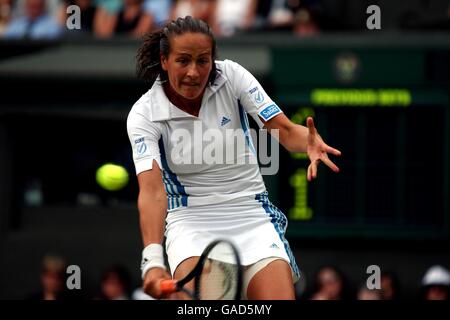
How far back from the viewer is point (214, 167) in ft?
23.0

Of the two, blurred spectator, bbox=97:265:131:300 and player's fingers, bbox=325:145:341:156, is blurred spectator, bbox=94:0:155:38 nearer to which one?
blurred spectator, bbox=97:265:131:300

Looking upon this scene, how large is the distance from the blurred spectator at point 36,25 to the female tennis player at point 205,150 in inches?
261

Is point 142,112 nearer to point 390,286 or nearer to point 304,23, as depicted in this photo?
point 390,286

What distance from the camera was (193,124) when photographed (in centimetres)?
698

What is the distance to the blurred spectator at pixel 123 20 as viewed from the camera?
13312 millimetres

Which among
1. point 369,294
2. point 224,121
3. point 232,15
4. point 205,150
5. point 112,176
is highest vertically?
point 232,15

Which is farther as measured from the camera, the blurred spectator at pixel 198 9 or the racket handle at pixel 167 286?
the blurred spectator at pixel 198 9

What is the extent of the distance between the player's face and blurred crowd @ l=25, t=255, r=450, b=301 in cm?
483

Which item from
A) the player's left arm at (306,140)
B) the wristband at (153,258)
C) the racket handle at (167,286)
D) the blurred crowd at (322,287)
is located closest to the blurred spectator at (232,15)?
the blurred crowd at (322,287)

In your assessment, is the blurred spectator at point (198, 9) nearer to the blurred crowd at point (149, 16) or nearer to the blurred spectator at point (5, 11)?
the blurred crowd at point (149, 16)

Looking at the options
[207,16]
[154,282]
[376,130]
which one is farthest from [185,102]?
[207,16]

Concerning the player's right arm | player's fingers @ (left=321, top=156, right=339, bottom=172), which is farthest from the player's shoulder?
player's fingers @ (left=321, top=156, right=339, bottom=172)

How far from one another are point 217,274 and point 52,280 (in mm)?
5612
